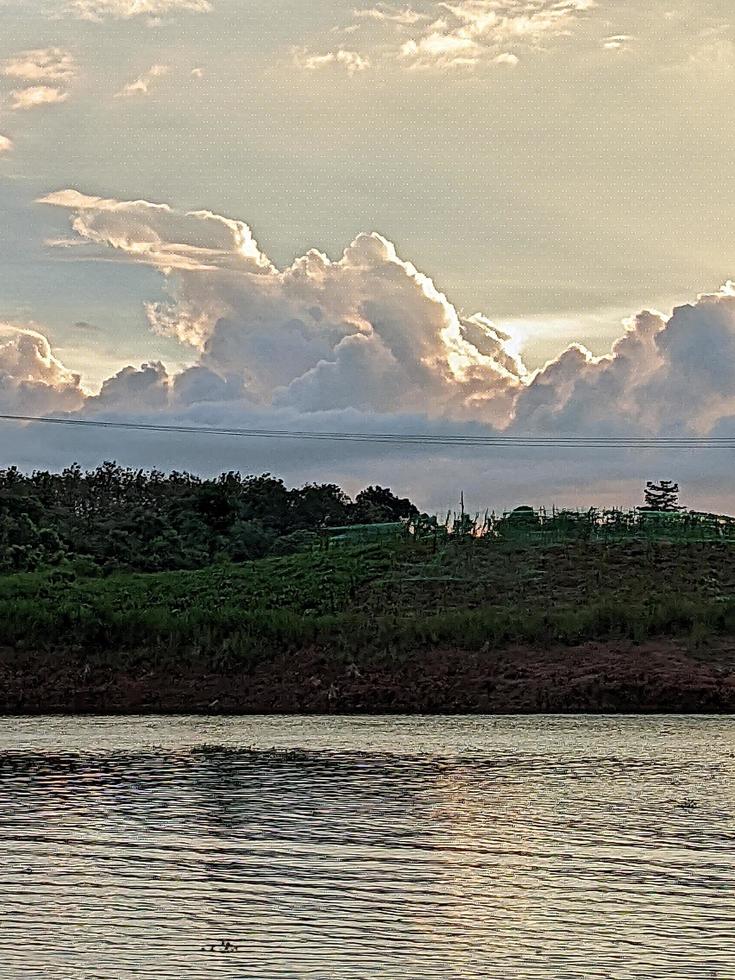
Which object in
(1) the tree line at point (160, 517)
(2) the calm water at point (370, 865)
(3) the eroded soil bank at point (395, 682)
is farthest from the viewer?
(1) the tree line at point (160, 517)

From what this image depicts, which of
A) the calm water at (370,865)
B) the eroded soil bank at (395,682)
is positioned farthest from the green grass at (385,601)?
the calm water at (370,865)

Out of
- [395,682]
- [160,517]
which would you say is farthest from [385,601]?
[160,517]

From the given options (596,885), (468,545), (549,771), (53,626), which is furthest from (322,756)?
(468,545)

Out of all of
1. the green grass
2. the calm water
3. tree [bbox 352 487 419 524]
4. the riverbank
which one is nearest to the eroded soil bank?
the riverbank

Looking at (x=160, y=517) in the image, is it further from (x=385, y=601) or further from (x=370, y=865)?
(x=370, y=865)

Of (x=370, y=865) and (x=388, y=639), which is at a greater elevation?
(x=388, y=639)

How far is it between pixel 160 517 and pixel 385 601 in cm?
2919

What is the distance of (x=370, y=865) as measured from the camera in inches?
628

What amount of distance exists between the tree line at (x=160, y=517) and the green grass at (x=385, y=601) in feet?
31.2

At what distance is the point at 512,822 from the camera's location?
62.5 ft

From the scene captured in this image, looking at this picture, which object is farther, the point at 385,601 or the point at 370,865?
the point at 385,601

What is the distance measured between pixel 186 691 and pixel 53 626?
698 centimetres

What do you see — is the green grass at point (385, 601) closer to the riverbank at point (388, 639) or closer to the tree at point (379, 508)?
the riverbank at point (388, 639)

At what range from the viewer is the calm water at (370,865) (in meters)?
12.0
